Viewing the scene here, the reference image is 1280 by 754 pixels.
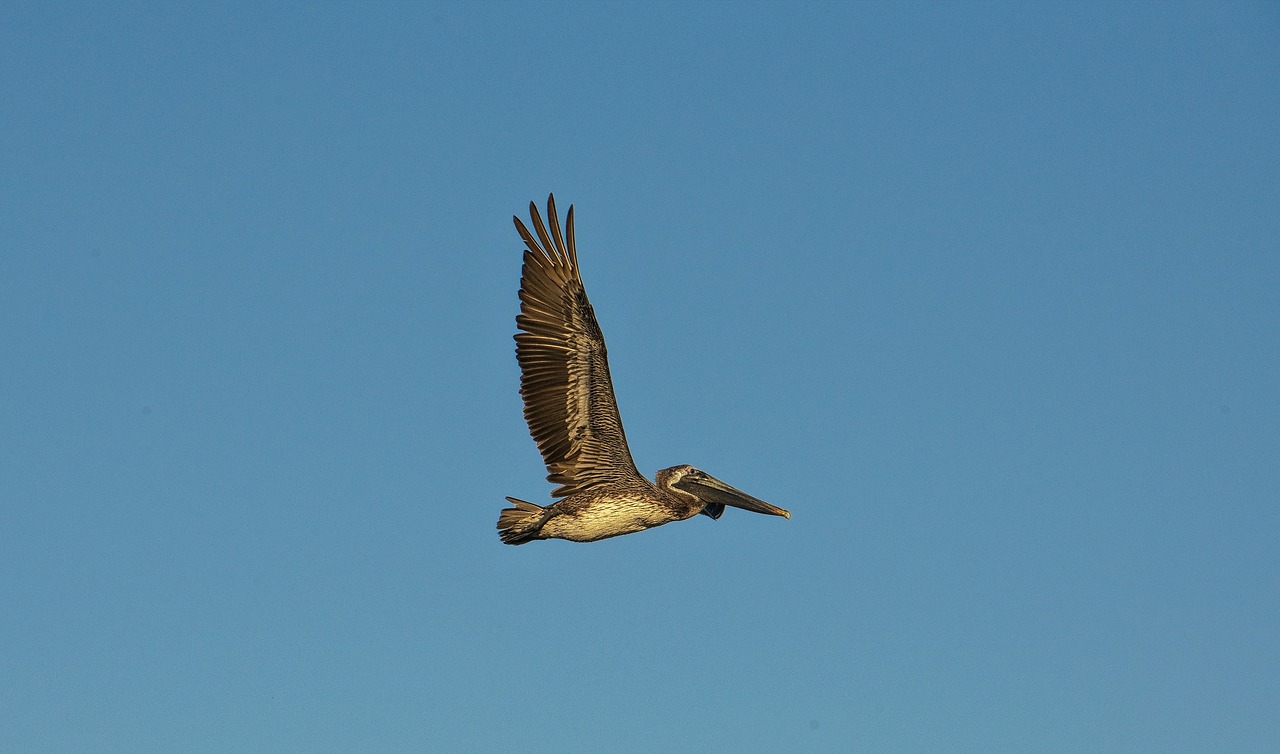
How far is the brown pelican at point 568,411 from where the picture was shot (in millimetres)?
21469

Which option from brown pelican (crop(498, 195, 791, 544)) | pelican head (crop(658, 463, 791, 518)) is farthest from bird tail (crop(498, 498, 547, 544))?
pelican head (crop(658, 463, 791, 518))

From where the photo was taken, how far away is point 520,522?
70.5 ft

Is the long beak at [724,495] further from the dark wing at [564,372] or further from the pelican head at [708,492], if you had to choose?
the dark wing at [564,372]

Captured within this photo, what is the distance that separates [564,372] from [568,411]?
500 mm

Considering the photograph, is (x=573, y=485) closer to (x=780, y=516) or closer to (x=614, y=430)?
(x=614, y=430)

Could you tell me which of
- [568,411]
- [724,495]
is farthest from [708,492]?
[568,411]

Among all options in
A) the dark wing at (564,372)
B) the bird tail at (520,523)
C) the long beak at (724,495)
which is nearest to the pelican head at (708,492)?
the long beak at (724,495)

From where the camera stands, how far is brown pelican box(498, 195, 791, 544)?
2147cm

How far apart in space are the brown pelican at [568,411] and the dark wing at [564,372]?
12mm

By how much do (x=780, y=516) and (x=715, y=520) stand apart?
84cm

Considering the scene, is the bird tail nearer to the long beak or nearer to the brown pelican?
the brown pelican

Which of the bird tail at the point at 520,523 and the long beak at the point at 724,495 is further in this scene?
the long beak at the point at 724,495

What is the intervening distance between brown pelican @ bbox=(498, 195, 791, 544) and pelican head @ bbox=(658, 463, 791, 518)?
535 mm

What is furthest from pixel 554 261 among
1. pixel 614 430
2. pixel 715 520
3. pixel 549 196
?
pixel 715 520
